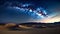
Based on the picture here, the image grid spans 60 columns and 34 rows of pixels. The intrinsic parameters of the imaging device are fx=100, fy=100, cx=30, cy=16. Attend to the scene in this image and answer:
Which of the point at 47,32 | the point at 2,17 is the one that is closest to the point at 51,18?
the point at 47,32

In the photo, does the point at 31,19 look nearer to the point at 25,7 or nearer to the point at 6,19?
the point at 25,7

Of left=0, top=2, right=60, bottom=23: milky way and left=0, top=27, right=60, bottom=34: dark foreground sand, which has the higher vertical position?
left=0, top=2, right=60, bottom=23: milky way

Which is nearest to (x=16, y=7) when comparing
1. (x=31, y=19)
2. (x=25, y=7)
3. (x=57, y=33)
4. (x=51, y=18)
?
(x=25, y=7)

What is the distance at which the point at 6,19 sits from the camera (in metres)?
1.20

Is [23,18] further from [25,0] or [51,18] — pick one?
[51,18]

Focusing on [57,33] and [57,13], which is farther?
[57,33]

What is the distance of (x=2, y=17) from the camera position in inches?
47.0

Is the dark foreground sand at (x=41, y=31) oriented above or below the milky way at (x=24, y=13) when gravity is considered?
below

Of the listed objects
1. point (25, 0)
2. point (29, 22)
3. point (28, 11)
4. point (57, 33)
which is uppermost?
point (25, 0)

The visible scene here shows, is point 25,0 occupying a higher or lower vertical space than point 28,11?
higher

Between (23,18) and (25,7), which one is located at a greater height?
(25,7)

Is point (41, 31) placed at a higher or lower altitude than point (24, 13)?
lower

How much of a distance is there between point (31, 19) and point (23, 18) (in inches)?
3.9

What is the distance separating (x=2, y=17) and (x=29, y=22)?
0.33 metres
